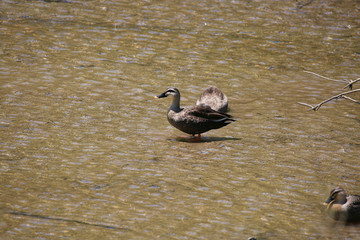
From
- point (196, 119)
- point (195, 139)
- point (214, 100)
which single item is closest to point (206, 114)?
point (196, 119)

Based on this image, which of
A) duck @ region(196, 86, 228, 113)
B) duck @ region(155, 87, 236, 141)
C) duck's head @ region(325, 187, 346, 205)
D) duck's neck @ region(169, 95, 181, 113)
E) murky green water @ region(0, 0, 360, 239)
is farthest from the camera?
duck @ region(196, 86, 228, 113)

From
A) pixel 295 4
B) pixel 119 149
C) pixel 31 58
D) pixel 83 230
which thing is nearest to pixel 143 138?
pixel 119 149

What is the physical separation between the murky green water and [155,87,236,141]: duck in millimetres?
273

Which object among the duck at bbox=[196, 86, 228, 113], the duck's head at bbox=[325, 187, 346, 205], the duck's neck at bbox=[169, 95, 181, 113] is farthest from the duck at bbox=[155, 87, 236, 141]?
the duck's head at bbox=[325, 187, 346, 205]

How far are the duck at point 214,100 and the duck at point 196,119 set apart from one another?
93cm

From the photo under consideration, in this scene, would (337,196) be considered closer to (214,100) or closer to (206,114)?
(206,114)

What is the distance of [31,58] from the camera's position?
1399cm

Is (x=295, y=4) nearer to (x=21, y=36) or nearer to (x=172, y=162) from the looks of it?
(x=21, y=36)

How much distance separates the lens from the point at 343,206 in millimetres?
7465

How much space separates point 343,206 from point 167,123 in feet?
14.8

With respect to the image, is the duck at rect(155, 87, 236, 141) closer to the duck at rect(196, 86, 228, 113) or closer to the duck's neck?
the duck's neck

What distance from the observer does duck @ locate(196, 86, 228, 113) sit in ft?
37.8

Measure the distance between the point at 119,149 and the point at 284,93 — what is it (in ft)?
15.4

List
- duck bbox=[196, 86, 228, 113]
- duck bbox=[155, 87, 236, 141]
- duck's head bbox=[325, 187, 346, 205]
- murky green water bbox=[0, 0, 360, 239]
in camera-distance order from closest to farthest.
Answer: murky green water bbox=[0, 0, 360, 239]
duck's head bbox=[325, 187, 346, 205]
duck bbox=[155, 87, 236, 141]
duck bbox=[196, 86, 228, 113]
